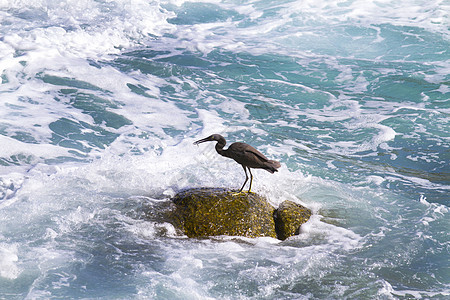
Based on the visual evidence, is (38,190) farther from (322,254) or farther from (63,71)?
(63,71)

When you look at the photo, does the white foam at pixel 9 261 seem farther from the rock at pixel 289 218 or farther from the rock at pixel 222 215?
the rock at pixel 289 218

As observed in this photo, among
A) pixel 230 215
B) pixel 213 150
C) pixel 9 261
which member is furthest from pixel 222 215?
pixel 213 150

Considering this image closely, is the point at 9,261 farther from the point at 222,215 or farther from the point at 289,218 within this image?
the point at 289,218

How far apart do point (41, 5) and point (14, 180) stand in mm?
14240

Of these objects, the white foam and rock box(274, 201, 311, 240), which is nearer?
the white foam

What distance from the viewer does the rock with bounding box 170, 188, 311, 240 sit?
4930 millimetres

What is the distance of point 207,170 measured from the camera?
6.76 metres

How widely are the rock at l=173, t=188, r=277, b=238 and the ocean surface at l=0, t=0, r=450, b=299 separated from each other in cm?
12

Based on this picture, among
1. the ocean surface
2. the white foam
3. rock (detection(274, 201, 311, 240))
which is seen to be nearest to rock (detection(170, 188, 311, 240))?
rock (detection(274, 201, 311, 240))

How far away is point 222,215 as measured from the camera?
4973mm

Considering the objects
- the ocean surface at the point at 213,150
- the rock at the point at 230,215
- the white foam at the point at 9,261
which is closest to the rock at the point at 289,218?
the rock at the point at 230,215

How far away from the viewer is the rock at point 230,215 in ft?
16.2

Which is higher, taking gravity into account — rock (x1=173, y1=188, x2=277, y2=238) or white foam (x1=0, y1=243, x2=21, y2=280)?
rock (x1=173, y1=188, x2=277, y2=238)

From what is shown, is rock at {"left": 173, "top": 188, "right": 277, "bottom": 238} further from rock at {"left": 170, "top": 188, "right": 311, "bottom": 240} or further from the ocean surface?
the ocean surface
